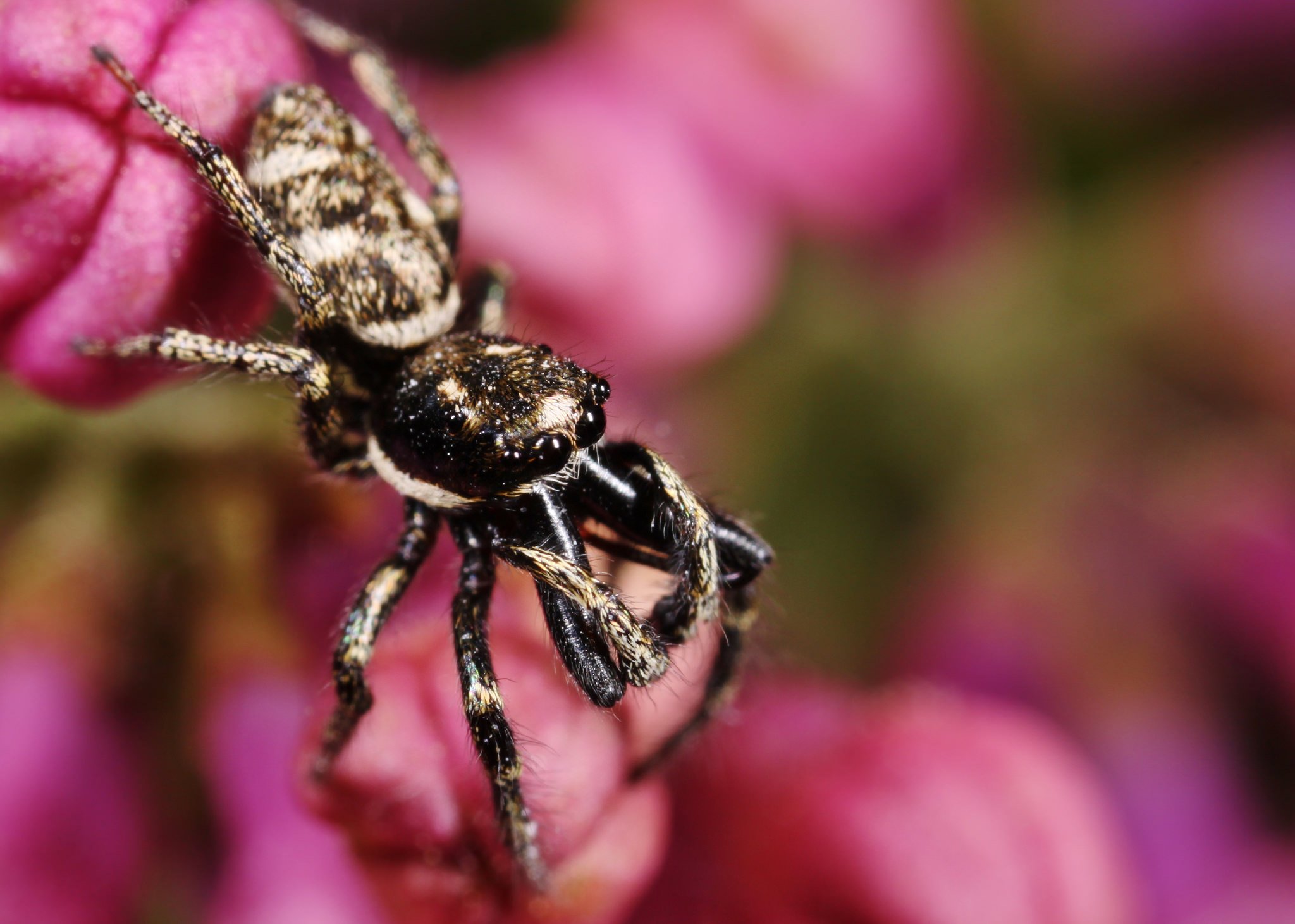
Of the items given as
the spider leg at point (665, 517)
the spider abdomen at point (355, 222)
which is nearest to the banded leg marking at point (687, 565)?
the spider leg at point (665, 517)

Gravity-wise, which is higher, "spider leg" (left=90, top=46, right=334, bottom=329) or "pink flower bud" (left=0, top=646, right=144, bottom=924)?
"spider leg" (left=90, top=46, right=334, bottom=329)

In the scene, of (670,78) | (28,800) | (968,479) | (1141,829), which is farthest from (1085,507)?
(28,800)

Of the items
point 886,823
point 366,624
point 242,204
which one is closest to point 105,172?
point 242,204

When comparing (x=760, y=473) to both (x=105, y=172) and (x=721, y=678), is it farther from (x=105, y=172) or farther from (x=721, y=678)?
(x=105, y=172)

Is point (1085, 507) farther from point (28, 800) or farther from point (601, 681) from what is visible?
point (28, 800)

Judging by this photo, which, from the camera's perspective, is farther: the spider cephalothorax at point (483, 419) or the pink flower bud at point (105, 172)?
the spider cephalothorax at point (483, 419)

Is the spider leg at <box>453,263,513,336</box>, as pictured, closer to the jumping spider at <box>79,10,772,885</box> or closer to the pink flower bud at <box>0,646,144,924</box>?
the jumping spider at <box>79,10,772,885</box>

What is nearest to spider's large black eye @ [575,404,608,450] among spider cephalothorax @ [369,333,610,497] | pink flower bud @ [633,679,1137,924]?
spider cephalothorax @ [369,333,610,497]

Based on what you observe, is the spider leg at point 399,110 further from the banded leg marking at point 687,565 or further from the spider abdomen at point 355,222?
the banded leg marking at point 687,565
